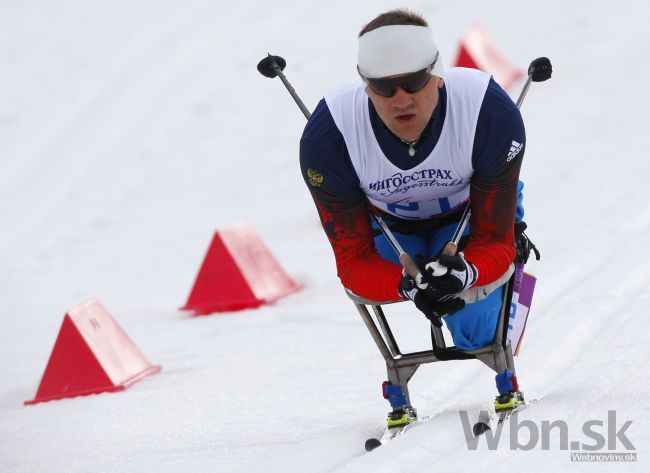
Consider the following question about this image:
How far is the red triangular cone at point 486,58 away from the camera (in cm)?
1094

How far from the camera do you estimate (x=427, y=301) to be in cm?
364

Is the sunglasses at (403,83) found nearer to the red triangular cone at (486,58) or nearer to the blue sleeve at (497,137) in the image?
the blue sleeve at (497,137)

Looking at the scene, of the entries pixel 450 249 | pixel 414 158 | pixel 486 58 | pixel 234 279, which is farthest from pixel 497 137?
pixel 486 58

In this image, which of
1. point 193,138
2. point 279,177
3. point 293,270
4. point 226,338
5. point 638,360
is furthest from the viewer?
point 193,138

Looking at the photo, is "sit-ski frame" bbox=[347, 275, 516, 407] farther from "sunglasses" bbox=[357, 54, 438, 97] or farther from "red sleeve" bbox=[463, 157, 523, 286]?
"sunglasses" bbox=[357, 54, 438, 97]

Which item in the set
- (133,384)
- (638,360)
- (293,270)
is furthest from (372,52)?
(293,270)

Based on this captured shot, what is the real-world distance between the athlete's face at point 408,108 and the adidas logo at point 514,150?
274 mm

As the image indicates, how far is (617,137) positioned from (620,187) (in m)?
1.49

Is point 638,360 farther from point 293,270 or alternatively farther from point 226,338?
point 293,270

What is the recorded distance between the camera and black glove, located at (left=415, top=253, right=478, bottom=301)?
3564 mm

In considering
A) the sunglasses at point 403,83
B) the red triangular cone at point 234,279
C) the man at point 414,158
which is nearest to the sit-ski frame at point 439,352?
the man at point 414,158

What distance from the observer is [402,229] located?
407 centimetres

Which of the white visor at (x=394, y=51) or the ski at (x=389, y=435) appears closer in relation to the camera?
the white visor at (x=394, y=51)

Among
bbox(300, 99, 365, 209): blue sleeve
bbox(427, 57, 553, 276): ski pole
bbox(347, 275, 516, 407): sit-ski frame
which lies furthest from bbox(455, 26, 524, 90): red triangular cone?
bbox(300, 99, 365, 209): blue sleeve
